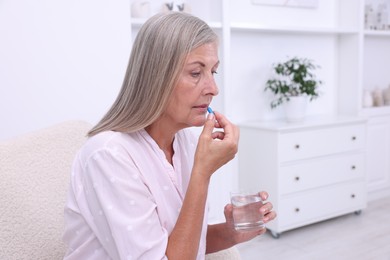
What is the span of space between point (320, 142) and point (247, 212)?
190 cm

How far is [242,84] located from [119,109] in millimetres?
2149

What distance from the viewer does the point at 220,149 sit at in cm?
97

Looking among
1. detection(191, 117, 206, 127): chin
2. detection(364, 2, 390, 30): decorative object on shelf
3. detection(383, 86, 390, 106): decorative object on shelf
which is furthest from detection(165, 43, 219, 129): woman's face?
detection(383, 86, 390, 106): decorative object on shelf

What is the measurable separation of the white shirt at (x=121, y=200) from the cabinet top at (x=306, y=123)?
68.7 inches

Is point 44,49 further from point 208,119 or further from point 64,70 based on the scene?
point 208,119

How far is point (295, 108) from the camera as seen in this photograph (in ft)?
9.62

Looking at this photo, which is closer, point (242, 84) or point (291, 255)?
point (291, 255)

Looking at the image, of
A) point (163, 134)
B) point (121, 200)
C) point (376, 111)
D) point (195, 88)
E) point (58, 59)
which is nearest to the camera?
point (121, 200)

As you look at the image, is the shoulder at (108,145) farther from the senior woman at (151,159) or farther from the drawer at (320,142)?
the drawer at (320,142)

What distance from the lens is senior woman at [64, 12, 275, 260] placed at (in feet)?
2.88

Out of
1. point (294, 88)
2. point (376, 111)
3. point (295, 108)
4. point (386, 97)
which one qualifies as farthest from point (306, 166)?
point (386, 97)

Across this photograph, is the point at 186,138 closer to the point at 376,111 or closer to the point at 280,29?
the point at 280,29

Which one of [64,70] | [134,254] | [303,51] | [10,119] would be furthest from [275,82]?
[134,254]

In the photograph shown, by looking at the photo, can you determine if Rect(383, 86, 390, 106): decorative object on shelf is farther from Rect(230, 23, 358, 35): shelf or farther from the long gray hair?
the long gray hair
